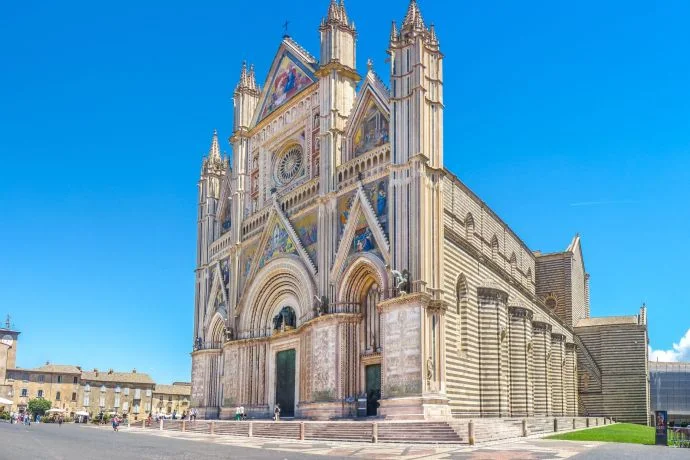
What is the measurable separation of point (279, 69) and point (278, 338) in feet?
52.1

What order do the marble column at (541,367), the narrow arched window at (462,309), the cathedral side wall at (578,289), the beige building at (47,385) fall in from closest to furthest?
1. the narrow arched window at (462,309)
2. the marble column at (541,367)
3. the cathedral side wall at (578,289)
4. the beige building at (47,385)

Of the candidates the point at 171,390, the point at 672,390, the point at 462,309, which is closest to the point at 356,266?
the point at 462,309

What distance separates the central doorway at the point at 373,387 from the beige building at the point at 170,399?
2582 inches

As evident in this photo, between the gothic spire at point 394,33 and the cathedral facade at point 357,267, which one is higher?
the gothic spire at point 394,33

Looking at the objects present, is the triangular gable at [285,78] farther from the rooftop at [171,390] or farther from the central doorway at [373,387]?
the rooftop at [171,390]

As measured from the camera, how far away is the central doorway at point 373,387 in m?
33.7

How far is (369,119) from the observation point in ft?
121

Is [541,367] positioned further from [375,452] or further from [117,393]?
[117,393]

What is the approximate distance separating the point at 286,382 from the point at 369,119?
1447 cm

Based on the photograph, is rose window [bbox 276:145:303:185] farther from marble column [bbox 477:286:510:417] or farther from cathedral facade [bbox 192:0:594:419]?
marble column [bbox 477:286:510:417]

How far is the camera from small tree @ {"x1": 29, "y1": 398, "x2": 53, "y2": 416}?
272ft

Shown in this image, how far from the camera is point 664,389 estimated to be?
8444cm

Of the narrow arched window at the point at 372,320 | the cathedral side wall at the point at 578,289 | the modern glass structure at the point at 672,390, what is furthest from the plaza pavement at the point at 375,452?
the modern glass structure at the point at 672,390

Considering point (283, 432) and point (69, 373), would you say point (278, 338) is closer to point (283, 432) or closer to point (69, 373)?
point (283, 432)
